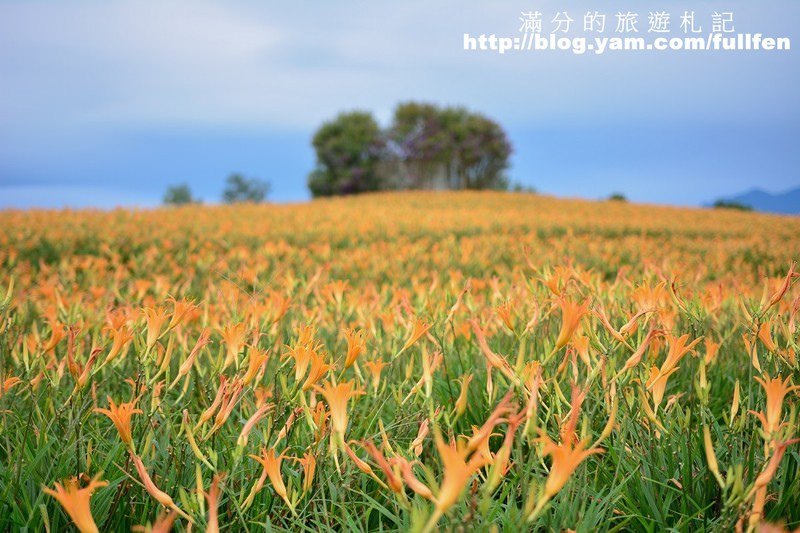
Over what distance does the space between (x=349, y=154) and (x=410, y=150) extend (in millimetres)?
3780

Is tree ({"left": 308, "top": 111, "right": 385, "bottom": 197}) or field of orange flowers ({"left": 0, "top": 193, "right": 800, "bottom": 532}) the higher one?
tree ({"left": 308, "top": 111, "right": 385, "bottom": 197})

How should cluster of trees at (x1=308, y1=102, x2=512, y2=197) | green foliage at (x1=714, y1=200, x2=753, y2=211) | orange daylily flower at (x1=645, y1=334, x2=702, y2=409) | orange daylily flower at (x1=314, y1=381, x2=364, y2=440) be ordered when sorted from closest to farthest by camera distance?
orange daylily flower at (x1=314, y1=381, x2=364, y2=440) < orange daylily flower at (x1=645, y1=334, x2=702, y2=409) < green foliage at (x1=714, y1=200, x2=753, y2=211) < cluster of trees at (x1=308, y1=102, x2=512, y2=197)

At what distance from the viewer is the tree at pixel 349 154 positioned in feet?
118

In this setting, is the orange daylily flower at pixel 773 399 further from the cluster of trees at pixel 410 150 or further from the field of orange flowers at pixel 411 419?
the cluster of trees at pixel 410 150

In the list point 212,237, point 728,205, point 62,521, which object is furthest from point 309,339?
point 728,205

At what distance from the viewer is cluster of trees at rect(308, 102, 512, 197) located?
118ft

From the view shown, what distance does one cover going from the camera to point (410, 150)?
120 ft

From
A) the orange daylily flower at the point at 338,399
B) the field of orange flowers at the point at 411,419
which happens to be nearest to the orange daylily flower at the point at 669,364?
the field of orange flowers at the point at 411,419

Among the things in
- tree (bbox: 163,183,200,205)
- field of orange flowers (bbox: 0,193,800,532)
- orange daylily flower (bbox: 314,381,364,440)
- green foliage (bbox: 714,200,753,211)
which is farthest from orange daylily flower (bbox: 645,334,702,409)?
tree (bbox: 163,183,200,205)

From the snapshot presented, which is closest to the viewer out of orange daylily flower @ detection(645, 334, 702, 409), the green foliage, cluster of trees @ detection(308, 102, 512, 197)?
orange daylily flower @ detection(645, 334, 702, 409)

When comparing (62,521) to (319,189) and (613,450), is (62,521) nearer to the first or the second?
(613,450)

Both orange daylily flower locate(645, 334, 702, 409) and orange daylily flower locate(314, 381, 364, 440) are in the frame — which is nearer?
orange daylily flower locate(314, 381, 364, 440)

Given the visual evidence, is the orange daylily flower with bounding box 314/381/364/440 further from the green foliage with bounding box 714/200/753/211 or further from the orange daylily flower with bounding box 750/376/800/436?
the green foliage with bounding box 714/200/753/211

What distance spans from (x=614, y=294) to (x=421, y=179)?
35.8 m
